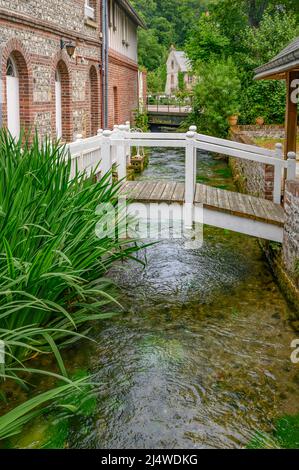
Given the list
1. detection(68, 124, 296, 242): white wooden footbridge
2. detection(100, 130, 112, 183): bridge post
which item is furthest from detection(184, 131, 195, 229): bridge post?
detection(100, 130, 112, 183): bridge post

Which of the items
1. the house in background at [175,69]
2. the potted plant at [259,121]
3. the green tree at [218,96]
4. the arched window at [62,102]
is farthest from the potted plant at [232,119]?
the house in background at [175,69]

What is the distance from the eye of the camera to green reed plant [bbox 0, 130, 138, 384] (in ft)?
16.4

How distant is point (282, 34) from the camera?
2456 centimetres

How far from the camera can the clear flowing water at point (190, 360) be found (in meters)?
4.63

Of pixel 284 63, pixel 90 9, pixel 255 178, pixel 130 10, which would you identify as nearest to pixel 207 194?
pixel 284 63

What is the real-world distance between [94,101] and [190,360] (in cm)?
1318

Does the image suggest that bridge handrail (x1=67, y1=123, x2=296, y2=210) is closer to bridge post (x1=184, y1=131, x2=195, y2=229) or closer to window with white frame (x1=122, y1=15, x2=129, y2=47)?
bridge post (x1=184, y1=131, x2=195, y2=229)

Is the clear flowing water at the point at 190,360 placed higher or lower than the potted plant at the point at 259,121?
lower

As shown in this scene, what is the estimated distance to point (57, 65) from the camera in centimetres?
1391

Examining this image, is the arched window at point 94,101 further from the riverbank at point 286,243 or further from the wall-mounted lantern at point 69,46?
the riverbank at point 286,243

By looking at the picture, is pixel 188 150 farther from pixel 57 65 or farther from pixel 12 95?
pixel 57 65
